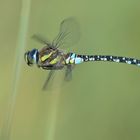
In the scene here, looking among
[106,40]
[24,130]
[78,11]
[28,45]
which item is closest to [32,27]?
[28,45]

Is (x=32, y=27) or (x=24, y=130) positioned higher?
(x=32, y=27)

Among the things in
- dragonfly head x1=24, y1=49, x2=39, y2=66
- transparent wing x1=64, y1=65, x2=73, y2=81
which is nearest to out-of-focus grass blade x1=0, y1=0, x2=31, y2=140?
dragonfly head x1=24, y1=49, x2=39, y2=66

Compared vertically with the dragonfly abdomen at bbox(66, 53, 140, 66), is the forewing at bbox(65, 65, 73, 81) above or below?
below

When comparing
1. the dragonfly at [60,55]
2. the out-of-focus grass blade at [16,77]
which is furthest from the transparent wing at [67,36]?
the out-of-focus grass blade at [16,77]

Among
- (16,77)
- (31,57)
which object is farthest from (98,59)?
(16,77)

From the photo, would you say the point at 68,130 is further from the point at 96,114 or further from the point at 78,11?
the point at 78,11

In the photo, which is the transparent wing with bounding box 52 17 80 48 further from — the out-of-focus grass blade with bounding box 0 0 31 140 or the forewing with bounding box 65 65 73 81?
the out-of-focus grass blade with bounding box 0 0 31 140

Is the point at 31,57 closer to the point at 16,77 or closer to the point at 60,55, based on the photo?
the point at 60,55

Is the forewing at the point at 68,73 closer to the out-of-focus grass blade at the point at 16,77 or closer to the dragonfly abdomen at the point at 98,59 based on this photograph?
the dragonfly abdomen at the point at 98,59

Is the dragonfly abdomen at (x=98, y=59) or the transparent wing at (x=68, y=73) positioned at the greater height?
the dragonfly abdomen at (x=98, y=59)
